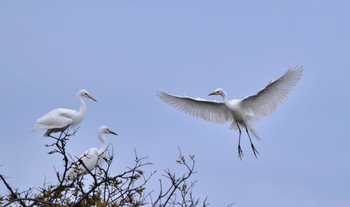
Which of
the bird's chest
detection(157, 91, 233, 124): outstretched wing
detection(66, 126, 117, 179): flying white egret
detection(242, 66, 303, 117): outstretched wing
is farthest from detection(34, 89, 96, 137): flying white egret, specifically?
detection(242, 66, 303, 117): outstretched wing

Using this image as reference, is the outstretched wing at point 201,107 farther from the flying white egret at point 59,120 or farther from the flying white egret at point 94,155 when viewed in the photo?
the flying white egret at point 59,120

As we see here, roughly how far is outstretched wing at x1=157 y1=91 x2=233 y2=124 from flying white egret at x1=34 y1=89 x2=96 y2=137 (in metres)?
1.78

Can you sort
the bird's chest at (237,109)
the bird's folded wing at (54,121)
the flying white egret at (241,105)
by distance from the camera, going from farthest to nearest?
the bird's chest at (237,109) → the flying white egret at (241,105) → the bird's folded wing at (54,121)

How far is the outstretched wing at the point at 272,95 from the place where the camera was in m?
11.2

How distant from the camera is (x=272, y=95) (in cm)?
1181

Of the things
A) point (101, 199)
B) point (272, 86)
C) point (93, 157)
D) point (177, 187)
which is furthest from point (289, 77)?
point (101, 199)

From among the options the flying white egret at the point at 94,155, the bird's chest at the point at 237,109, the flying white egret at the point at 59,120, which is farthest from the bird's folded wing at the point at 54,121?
the bird's chest at the point at 237,109

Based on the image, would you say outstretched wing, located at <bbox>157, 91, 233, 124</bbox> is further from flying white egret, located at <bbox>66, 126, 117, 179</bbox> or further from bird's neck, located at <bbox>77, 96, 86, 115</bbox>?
bird's neck, located at <bbox>77, 96, 86, 115</bbox>

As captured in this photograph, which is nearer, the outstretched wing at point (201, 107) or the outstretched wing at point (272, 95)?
the outstretched wing at point (272, 95)

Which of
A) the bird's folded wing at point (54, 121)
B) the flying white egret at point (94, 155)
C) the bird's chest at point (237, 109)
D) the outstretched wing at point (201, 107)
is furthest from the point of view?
the outstretched wing at point (201, 107)

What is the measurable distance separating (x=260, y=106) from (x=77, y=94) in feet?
9.60

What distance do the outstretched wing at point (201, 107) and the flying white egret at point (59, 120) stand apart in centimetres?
178

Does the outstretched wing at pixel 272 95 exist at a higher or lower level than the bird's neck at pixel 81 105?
higher

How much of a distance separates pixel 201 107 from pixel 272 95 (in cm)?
144
